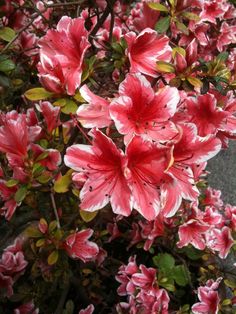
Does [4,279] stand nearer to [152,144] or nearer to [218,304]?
[218,304]

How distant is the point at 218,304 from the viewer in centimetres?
167

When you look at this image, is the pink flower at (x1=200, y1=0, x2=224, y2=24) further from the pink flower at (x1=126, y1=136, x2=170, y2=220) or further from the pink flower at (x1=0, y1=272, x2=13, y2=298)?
the pink flower at (x1=0, y1=272, x2=13, y2=298)

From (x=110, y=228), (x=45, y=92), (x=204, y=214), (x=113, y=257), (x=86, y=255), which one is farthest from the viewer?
(x=113, y=257)

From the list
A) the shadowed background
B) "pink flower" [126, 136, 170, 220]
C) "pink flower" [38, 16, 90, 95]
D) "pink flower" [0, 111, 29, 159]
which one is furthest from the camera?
the shadowed background

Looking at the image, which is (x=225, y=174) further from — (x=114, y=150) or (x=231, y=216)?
(x=114, y=150)

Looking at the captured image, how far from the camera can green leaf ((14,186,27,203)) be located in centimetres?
124

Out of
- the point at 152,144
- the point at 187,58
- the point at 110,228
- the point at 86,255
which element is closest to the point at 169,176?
the point at 152,144

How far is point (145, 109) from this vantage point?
1.01 meters

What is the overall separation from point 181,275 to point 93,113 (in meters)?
1.10

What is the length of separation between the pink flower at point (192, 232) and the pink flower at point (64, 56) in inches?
28.6

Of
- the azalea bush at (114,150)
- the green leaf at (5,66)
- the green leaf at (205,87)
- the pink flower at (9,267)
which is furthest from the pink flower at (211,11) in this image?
the pink flower at (9,267)

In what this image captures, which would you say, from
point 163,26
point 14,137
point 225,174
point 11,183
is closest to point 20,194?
point 11,183

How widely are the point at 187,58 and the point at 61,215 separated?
29.0 inches

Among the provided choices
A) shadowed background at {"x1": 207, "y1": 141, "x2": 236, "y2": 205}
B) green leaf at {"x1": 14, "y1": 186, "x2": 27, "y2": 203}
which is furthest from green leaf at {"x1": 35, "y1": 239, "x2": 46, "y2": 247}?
shadowed background at {"x1": 207, "y1": 141, "x2": 236, "y2": 205}
